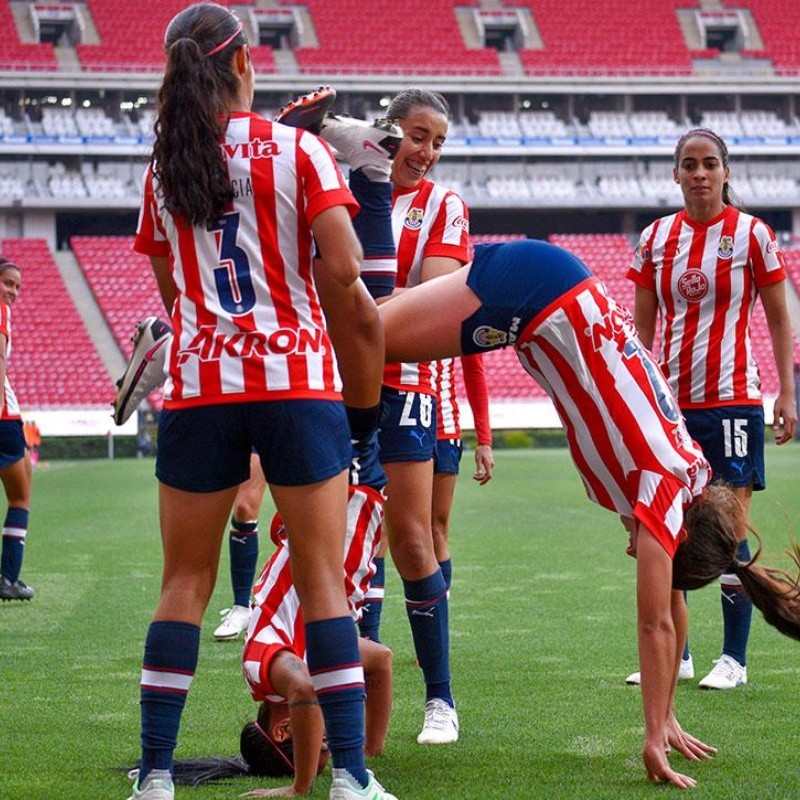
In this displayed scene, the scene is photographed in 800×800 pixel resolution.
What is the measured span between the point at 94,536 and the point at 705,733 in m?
9.15

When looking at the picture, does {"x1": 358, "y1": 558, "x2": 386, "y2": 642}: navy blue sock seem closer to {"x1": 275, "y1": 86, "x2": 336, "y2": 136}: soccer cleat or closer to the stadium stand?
{"x1": 275, "y1": 86, "x2": 336, "y2": 136}: soccer cleat

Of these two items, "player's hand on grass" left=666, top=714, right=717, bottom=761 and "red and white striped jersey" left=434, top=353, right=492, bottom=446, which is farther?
"red and white striped jersey" left=434, top=353, right=492, bottom=446

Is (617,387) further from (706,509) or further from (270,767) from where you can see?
(270,767)

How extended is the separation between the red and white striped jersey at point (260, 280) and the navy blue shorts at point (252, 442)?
4cm

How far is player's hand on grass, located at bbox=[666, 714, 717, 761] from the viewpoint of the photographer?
13.6ft

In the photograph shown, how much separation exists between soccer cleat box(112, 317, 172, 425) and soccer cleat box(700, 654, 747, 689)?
8.82 ft

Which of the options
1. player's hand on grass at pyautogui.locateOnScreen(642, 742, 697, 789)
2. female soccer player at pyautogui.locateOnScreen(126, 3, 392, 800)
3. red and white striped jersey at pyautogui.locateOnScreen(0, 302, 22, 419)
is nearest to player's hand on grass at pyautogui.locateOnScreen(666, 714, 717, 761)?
player's hand on grass at pyautogui.locateOnScreen(642, 742, 697, 789)

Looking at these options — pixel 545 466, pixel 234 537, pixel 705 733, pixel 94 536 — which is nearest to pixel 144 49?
pixel 545 466

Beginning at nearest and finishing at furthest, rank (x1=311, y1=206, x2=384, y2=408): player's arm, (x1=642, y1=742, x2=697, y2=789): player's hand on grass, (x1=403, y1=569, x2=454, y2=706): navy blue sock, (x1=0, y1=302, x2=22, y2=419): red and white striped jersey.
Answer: (x1=311, y1=206, x2=384, y2=408): player's arm → (x1=642, y1=742, x2=697, y2=789): player's hand on grass → (x1=403, y1=569, x2=454, y2=706): navy blue sock → (x1=0, y1=302, x2=22, y2=419): red and white striped jersey

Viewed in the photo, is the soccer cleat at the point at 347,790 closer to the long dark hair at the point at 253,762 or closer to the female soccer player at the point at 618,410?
the long dark hair at the point at 253,762

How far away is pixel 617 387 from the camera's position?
3893 mm

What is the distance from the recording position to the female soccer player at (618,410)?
3814 millimetres

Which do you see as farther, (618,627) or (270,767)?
(618,627)

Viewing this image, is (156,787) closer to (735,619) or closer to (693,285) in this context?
(735,619)
